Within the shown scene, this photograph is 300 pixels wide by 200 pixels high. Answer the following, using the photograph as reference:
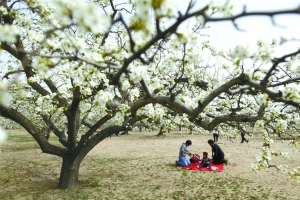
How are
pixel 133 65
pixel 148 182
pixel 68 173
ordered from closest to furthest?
pixel 133 65, pixel 68 173, pixel 148 182

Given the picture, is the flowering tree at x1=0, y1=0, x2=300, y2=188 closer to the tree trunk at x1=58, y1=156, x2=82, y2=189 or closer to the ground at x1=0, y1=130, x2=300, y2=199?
the tree trunk at x1=58, y1=156, x2=82, y2=189

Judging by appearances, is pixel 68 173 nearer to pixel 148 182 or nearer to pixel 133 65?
pixel 148 182

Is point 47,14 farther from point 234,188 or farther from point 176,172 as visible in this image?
point 176,172

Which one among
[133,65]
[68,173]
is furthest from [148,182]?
[133,65]

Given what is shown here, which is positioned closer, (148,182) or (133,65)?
(133,65)

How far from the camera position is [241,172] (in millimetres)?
10250

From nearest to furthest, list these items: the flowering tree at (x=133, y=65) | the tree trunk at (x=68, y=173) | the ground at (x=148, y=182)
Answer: the flowering tree at (x=133, y=65) → the ground at (x=148, y=182) → the tree trunk at (x=68, y=173)

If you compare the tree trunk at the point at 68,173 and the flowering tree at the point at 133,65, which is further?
the tree trunk at the point at 68,173

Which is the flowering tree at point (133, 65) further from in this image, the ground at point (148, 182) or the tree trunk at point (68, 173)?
the ground at point (148, 182)

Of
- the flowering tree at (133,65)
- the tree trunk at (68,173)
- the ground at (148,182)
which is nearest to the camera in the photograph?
the flowering tree at (133,65)

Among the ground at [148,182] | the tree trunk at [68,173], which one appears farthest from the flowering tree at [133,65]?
the ground at [148,182]

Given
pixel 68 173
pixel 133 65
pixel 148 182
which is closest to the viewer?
pixel 133 65

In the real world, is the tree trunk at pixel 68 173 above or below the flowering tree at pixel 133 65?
below

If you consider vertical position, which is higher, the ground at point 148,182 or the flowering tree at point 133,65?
the flowering tree at point 133,65
